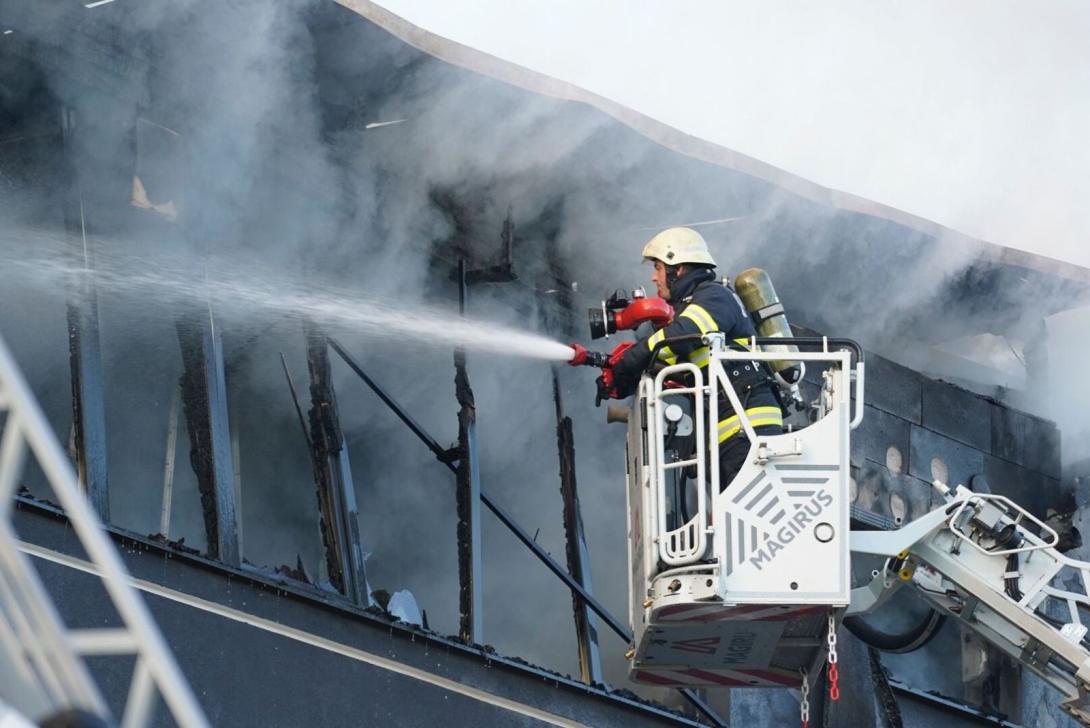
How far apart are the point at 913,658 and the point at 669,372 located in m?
4.91

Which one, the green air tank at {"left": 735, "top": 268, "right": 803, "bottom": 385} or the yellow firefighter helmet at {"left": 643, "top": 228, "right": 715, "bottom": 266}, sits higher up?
the yellow firefighter helmet at {"left": 643, "top": 228, "right": 715, "bottom": 266}

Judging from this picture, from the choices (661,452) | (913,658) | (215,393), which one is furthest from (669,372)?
(913,658)

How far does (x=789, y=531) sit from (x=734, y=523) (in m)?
0.24

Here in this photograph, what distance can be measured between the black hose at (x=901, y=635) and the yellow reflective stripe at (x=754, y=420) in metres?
3.84

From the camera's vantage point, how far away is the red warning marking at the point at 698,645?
316 inches

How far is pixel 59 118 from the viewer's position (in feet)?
28.8

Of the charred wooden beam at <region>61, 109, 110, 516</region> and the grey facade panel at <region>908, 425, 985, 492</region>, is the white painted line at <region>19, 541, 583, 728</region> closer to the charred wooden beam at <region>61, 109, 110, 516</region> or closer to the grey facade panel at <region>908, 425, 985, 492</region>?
the charred wooden beam at <region>61, 109, 110, 516</region>

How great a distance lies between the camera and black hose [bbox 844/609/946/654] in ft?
38.1

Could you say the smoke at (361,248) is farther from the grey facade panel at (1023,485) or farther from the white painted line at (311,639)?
the grey facade panel at (1023,485)

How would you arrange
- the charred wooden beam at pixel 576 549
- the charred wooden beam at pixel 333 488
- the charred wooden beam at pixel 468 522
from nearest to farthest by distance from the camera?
the charred wooden beam at pixel 333 488, the charred wooden beam at pixel 468 522, the charred wooden beam at pixel 576 549

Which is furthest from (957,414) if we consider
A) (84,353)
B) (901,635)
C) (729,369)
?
(84,353)

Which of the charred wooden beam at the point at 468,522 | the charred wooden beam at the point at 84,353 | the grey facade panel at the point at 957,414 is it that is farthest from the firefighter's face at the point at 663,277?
the grey facade panel at the point at 957,414

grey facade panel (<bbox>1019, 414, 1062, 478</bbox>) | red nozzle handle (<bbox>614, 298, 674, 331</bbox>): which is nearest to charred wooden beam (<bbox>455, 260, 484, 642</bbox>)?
red nozzle handle (<bbox>614, 298, 674, 331</bbox>)

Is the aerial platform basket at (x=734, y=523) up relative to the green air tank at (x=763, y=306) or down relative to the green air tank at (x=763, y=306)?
down
